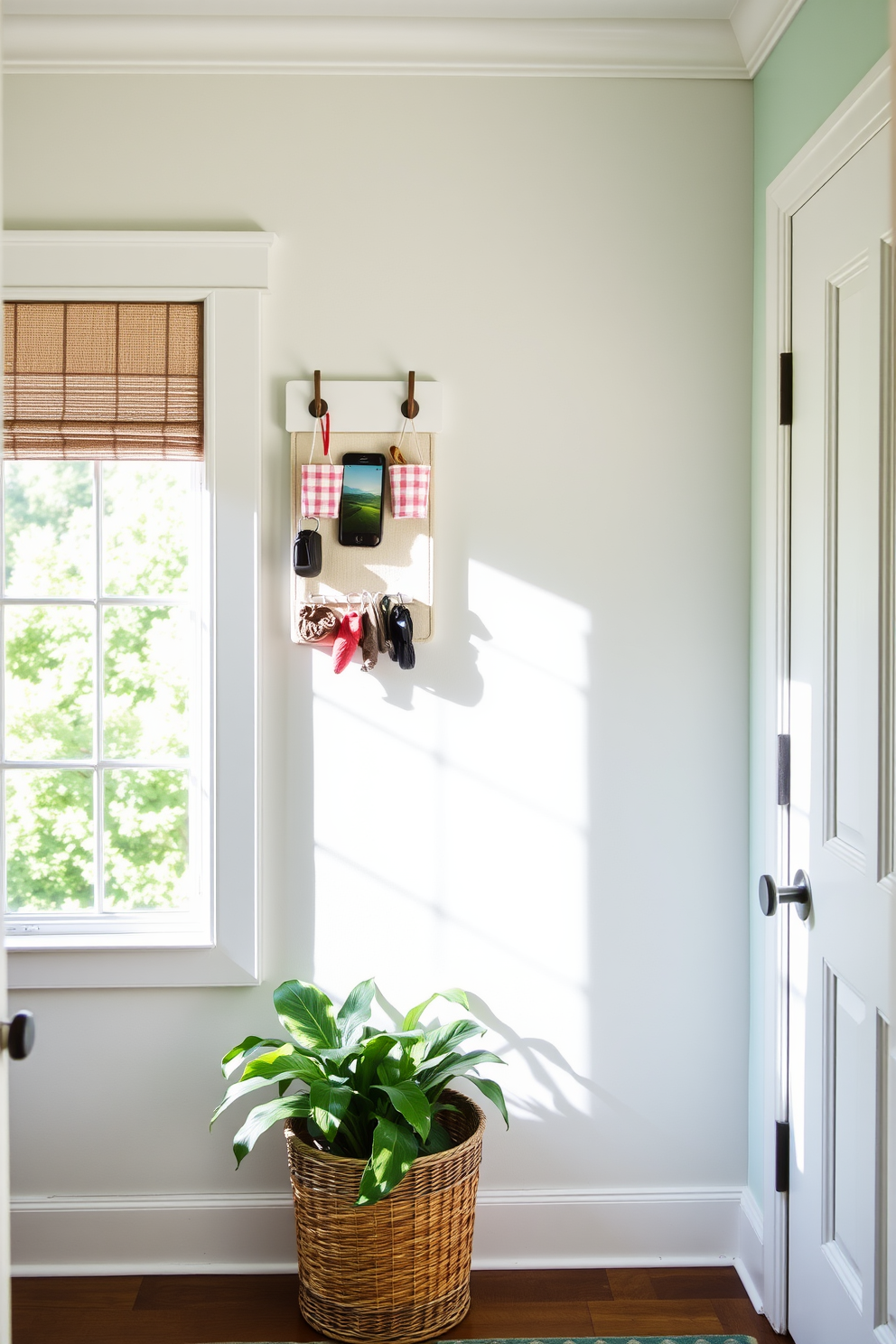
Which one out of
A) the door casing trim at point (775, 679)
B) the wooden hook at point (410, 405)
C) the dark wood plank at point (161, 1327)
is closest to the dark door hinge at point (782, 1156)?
the door casing trim at point (775, 679)

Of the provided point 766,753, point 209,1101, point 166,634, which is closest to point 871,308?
point 766,753

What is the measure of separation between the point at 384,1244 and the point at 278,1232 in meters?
0.40

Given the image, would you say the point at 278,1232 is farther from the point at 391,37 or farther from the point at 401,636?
the point at 391,37

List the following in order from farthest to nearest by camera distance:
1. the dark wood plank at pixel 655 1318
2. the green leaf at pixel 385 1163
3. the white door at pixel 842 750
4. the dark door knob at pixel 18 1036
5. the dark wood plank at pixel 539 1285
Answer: the dark wood plank at pixel 539 1285
the dark wood plank at pixel 655 1318
the green leaf at pixel 385 1163
the white door at pixel 842 750
the dark door knob at pixel 18 1036

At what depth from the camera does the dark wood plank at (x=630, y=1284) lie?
2088 millimetres

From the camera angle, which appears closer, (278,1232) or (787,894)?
(787,894)

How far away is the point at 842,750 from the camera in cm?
173

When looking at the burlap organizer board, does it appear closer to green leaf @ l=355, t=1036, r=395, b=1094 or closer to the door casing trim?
the door casing trim

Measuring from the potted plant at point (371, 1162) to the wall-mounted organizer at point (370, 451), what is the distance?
0.83m

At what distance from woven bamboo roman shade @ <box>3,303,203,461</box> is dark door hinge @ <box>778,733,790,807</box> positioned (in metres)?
1.38

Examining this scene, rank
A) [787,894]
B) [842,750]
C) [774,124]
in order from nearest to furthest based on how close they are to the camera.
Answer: [842,750]
[787,894]
[774,124]

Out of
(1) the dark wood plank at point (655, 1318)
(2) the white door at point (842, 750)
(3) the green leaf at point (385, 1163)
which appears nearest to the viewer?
(2) the white door at point (842, 750)

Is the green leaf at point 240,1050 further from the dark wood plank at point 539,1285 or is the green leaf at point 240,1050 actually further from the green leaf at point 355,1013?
the dark wood plank at point 539,1285

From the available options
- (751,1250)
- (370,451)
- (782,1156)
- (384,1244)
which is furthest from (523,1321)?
(370,451)
